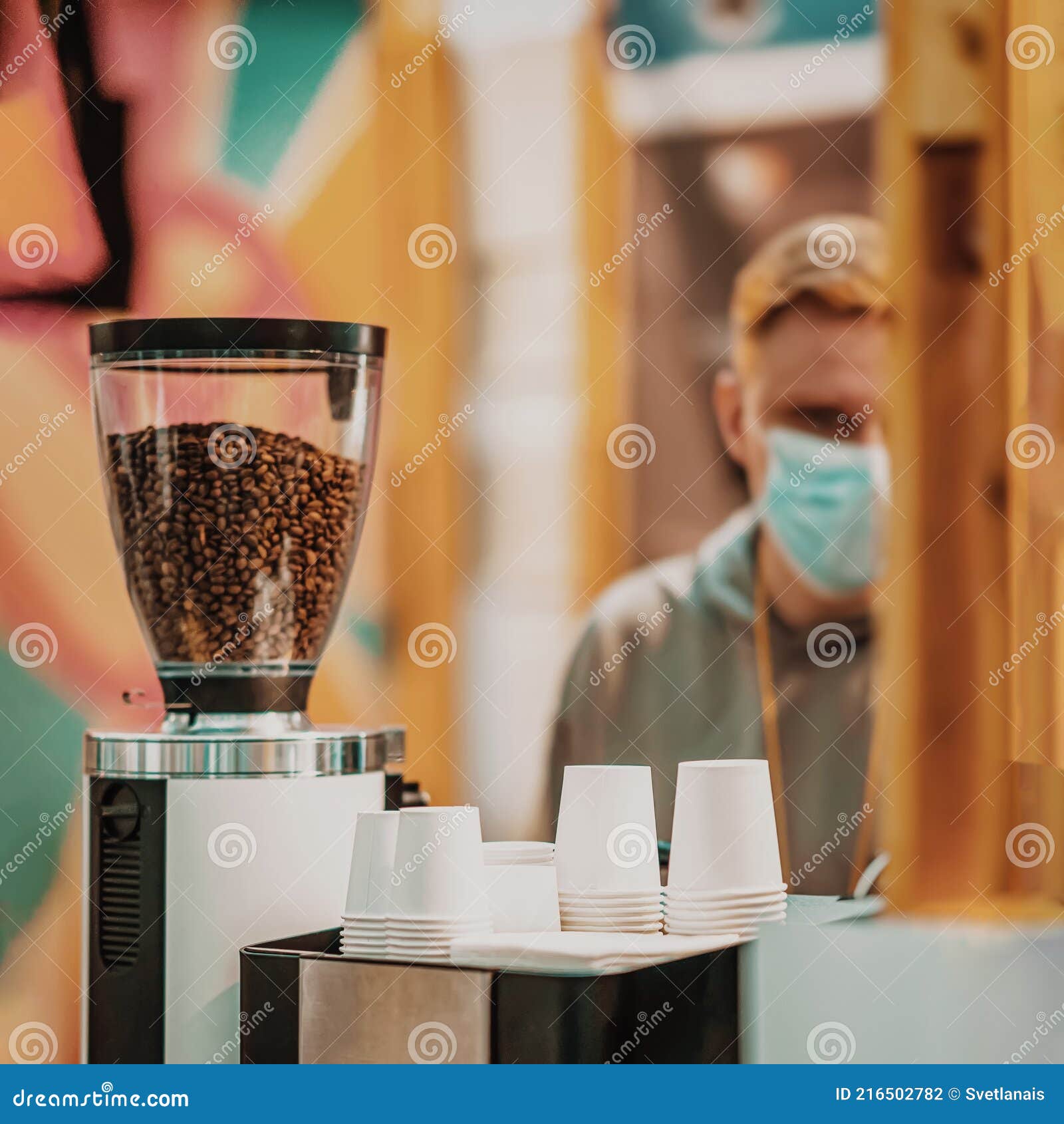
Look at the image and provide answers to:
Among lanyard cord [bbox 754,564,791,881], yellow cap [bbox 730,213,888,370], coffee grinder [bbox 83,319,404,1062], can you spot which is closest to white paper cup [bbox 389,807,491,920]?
coffee grinder [bbox 83,319,404,1062]

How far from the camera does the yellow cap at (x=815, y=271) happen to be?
1.57 meters

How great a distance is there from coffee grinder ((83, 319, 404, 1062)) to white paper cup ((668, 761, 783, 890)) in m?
0.25

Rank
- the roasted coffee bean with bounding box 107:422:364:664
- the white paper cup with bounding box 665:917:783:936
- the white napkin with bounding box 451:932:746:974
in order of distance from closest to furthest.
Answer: the white napkin with bounding box 451:932:746:974, the white paper cup with bounding box 665:917:783:936, the roasted coffee bean with bounding box 107:422:364:664

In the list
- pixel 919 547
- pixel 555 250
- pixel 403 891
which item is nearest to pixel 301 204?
pixel 555 250

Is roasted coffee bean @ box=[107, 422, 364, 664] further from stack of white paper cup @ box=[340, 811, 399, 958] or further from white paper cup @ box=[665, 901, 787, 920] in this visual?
white paper cup @ box=[665, 901, 787, 920]

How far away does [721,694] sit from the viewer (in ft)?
5.32

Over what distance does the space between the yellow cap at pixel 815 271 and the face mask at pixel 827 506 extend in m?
0.13

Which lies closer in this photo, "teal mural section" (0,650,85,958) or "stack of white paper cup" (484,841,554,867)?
"stack of white paper cup" (484,841,554,867)

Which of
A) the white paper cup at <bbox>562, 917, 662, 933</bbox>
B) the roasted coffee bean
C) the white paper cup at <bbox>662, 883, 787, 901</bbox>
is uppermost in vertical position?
the roasted coffee bean

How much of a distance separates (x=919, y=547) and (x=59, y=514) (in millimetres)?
949

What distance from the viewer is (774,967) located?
0.91 meters

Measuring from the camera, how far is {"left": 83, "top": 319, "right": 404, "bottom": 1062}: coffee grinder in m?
0.95

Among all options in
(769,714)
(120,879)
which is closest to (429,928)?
(120,879)

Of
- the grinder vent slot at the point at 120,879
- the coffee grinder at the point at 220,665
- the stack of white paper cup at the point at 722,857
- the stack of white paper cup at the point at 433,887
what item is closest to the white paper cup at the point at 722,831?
the stack of white paper cup at the point at 722,857
